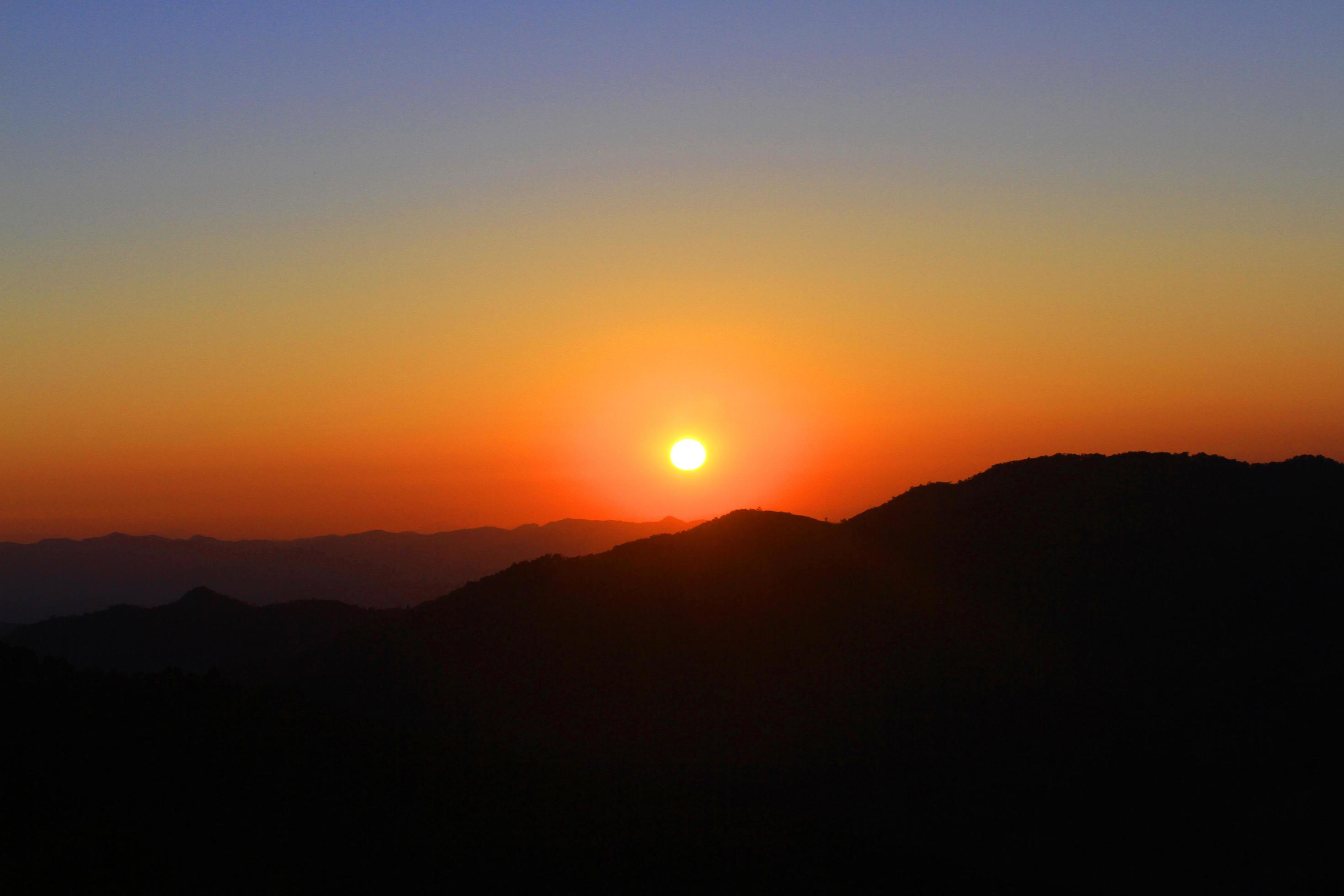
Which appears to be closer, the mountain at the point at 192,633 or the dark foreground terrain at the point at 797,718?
the dark foreground terrain at the point at 797,718

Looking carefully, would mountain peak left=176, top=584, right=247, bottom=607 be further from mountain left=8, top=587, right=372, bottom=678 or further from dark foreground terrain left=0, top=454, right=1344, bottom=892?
dark foreground terrain left=0, top=454, right=1344, bottom=892

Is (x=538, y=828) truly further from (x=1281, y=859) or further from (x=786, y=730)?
(x=1281, y=859)

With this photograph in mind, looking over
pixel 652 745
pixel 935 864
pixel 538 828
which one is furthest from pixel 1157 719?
pixel 538 828

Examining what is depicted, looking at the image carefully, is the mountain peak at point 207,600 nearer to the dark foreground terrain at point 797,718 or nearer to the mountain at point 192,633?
the mountain at point 192,633

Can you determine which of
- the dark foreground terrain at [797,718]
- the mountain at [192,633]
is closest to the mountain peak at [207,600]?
the mountain at [192,633]

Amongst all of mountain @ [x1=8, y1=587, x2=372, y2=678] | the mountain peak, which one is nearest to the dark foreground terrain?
mountain @ [x1=8, y1=587, x2=372, y2=678]

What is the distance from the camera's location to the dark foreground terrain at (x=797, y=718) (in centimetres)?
1705

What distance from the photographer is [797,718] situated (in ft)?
90.6

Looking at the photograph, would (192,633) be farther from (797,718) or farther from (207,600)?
(797,718)

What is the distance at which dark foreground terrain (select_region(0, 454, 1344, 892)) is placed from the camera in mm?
17047

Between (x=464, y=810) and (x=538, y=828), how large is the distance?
135cm

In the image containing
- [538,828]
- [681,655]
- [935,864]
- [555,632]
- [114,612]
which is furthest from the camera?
[114,612]

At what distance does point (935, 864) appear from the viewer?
66.6ft

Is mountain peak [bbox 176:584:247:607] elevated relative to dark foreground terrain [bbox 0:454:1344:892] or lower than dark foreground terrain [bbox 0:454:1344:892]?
elevated
